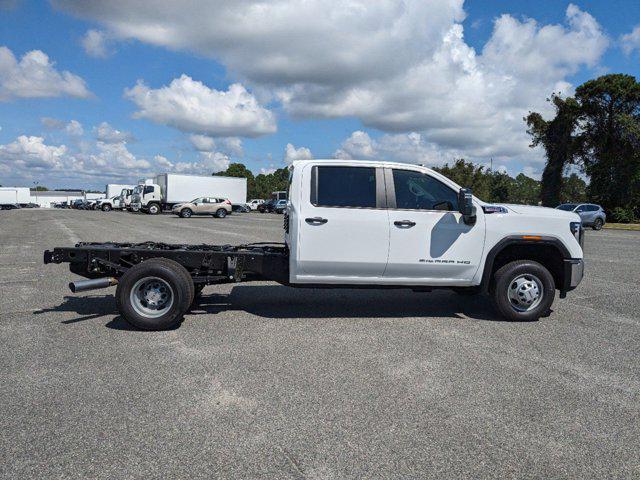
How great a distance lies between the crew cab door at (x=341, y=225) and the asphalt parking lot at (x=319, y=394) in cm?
69

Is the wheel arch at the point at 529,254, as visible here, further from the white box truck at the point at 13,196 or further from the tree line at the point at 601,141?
the white box truck at the point at 13,196

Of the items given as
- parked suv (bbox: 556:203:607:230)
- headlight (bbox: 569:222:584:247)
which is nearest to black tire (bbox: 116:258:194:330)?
headlight (bbox: 569:222:584:247)

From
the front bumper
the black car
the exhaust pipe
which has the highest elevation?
the black car

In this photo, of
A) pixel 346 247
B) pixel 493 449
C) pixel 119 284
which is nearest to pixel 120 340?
pixel 119 284

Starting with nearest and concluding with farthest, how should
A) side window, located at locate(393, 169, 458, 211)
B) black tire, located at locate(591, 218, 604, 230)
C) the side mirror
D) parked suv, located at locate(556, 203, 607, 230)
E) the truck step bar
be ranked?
the side mirror < the truck step bar < side window, located at locate(393, 169, 458, 211) < parked suv, located at locate(556, 203, 607, 230) < black tire, located at locate(591, 218, 604, 230)

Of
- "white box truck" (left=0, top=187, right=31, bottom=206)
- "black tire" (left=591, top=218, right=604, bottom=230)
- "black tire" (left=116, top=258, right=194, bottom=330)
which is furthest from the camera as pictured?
"white box truck" (left=0, top=187, right=31, bottom=206)

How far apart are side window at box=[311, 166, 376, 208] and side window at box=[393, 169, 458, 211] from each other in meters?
0.34

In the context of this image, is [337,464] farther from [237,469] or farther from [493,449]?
[493,449]

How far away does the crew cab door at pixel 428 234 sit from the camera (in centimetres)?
588

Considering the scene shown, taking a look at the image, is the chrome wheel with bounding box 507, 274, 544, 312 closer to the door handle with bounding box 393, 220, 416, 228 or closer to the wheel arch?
the wheel arch

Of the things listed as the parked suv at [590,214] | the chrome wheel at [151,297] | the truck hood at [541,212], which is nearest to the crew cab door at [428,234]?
the truck hood at [541,212]

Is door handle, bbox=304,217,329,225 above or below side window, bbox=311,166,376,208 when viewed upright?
below

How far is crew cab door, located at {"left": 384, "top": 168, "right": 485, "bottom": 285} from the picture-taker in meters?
5.88

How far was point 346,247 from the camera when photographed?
580cm
